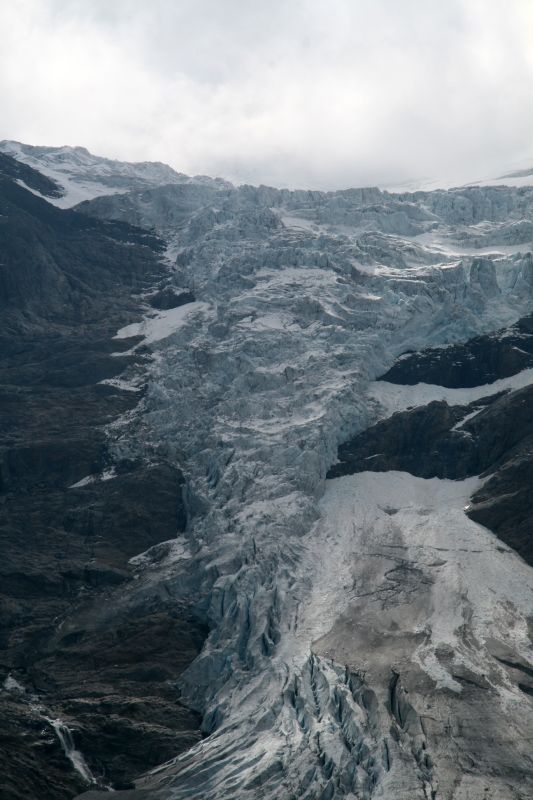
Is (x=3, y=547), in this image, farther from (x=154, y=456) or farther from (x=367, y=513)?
(x=367, y=513)

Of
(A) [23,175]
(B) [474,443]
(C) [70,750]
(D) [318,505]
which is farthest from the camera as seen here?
(A) [23,175]

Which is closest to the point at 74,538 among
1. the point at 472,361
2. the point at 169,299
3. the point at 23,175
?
the point at 472,361

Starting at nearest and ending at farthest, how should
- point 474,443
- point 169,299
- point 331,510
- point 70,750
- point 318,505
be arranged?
point 70,750, point 331,510, point 318,505, point 474,443, point 169,299

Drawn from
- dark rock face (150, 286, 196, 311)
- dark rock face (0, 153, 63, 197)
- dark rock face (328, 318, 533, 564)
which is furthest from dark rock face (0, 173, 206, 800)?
dark rock face (328, 318, 533, 564)

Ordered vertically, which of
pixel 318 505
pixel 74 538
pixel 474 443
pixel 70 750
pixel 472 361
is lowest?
pixel 70 750

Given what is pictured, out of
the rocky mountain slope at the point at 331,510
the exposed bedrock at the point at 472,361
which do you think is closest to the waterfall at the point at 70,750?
the rocky mountain slope at the point at 331,510

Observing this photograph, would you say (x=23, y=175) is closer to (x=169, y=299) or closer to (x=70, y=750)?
(x=169, y=299)

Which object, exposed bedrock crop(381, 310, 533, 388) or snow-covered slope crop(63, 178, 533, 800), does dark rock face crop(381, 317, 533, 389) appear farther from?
snow-covered slope crop(63, 178, 533, 800)

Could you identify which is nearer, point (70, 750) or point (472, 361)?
point (70, 750)
